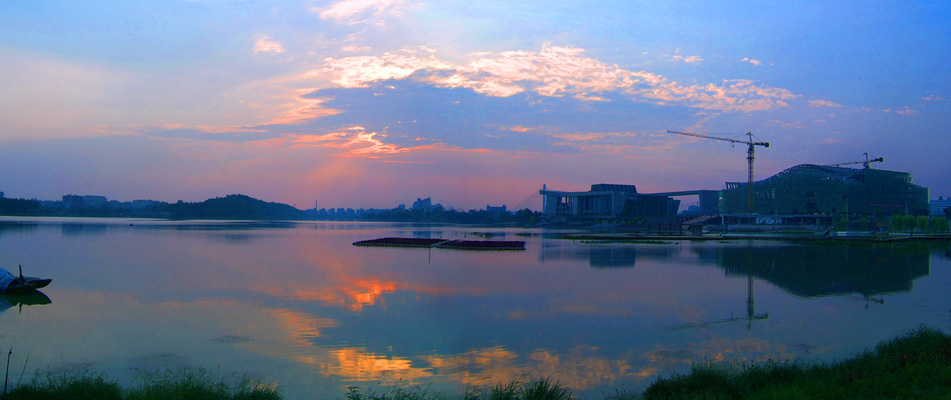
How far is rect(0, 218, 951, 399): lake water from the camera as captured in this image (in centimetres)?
1045

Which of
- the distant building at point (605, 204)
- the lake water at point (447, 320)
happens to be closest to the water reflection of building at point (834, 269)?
the lake water at point (447, 320)

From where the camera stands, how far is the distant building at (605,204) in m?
148

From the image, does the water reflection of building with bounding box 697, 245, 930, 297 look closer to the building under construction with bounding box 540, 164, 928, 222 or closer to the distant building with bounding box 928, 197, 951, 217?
the building under construction with bounding box 540, 164, 928, 222

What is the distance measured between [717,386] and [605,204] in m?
145

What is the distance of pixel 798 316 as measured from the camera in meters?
15.7

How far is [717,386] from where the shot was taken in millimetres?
8328

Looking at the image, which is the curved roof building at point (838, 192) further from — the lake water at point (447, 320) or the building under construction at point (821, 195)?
the lake water at point (447, 320)

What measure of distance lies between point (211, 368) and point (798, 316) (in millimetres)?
14768

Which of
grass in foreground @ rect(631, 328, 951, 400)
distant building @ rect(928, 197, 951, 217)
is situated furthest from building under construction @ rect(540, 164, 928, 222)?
grass in foreground @ rect(631, 328, 951, 400)

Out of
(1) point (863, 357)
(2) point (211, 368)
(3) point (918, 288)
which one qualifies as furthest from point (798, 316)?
(2) point (211, 368)

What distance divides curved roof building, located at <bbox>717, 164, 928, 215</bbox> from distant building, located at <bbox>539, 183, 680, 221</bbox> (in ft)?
112

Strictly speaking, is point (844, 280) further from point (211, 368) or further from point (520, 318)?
point (211, 368)

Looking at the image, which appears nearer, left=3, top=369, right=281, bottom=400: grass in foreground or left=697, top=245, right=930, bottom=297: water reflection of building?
left=3, top=369, right=281, bottom=400: grass in foreground

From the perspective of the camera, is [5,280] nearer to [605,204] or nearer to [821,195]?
[821,195]
